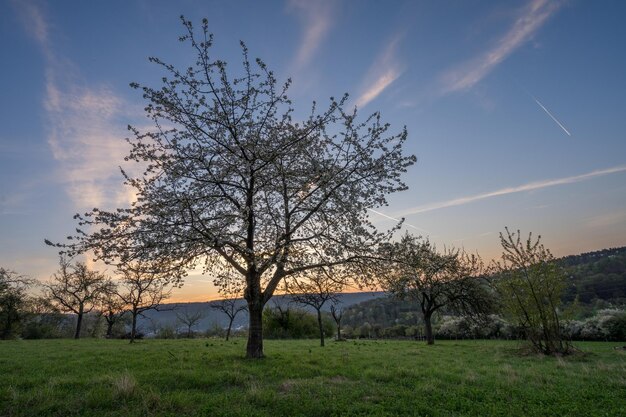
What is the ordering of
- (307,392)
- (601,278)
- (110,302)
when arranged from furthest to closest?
(601,278) → (110,302) → (307,392)

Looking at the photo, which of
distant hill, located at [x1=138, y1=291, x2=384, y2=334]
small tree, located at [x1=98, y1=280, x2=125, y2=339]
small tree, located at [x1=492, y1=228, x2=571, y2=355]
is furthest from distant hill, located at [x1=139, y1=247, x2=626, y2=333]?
small tree, located at [x1=492, y1=228, x2=571, y2=355]

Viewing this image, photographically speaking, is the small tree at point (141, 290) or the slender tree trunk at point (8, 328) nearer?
the small tree at point (141, 290)

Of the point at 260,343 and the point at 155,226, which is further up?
the point at 155,226

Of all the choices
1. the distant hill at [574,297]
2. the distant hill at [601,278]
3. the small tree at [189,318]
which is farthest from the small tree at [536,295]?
the small tree at [189,318]

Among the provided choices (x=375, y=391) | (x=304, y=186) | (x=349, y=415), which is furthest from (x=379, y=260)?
(x=349, y=415)

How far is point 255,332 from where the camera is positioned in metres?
15.7

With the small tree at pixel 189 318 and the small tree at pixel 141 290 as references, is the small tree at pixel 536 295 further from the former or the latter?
the small tree at pixel 189 318

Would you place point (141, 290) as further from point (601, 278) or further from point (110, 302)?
point (601, 278)

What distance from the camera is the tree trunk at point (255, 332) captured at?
15383mm

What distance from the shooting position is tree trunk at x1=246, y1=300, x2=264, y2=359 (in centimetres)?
1538

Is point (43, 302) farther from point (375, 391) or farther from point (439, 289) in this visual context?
point (375, 391)

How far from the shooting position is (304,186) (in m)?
15.3

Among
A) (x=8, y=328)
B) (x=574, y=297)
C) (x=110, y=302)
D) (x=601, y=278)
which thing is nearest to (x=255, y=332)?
(x=110, y=302)

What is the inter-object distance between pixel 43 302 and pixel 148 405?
53.2m
